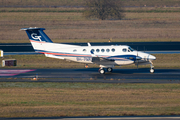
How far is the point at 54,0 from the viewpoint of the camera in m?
144

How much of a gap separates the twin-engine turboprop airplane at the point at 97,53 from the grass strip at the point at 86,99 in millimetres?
5748

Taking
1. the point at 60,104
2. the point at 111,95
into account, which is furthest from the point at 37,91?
the point at 111,95

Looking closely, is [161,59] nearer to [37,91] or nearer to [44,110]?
[37,91]

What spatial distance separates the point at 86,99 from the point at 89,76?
8.66 metres

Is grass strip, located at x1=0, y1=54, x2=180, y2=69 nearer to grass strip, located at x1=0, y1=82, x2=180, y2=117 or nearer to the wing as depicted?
the wing

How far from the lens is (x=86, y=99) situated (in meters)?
18.2

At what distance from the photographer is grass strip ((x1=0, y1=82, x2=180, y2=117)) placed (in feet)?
50.1

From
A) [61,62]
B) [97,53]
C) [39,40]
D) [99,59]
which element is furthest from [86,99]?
[61,62]

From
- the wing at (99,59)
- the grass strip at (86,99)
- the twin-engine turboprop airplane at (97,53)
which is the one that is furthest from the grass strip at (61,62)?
the grass strip at (86,99)

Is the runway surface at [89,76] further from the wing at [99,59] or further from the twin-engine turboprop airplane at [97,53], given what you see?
the wing at [99,59]

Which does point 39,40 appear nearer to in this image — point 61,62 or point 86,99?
point 61,62

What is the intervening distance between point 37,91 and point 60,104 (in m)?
4.14

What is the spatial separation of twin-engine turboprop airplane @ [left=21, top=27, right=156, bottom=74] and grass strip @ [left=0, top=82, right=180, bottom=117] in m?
5.75

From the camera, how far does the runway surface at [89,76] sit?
976 inches
